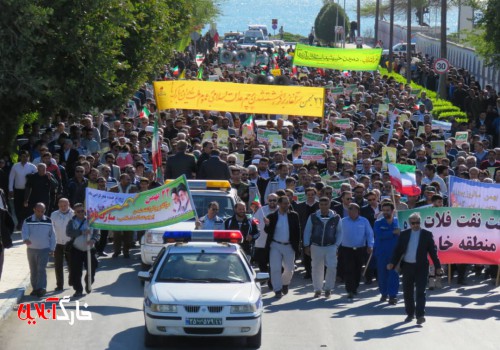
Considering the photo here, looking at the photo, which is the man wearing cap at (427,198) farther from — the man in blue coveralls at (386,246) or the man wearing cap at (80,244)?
the man wearing cap at (80,244)

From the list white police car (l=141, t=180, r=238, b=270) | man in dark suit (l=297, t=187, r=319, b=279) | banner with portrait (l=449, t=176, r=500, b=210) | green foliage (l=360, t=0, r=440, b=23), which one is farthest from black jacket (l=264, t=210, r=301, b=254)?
green foliage (l=360, t=0, r=440, b=23)

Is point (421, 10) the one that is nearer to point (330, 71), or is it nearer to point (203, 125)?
point (330, 71)

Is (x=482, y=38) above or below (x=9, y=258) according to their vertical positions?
above

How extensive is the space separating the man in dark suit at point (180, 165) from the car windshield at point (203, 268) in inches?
302

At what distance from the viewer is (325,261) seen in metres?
19.1

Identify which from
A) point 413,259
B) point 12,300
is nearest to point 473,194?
point 413,259

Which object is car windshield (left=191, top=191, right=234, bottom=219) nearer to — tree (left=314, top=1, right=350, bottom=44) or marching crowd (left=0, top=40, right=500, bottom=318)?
marching crowd (left=0, top=40, right=500, bottom=318)

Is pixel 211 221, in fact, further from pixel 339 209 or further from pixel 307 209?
pixel 339 209

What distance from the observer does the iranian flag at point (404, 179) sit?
2166 cm

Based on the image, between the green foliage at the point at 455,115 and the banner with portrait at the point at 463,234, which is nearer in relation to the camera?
the banner with portrait at the point at 463,234

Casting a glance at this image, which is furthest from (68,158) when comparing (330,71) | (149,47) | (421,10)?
(421,10)

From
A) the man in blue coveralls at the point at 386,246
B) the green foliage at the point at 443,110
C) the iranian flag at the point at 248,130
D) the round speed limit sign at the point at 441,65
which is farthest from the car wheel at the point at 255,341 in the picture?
the round speed limit sign at the point at 441,65

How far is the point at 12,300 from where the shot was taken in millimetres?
17531

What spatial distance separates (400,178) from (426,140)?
7482mm
